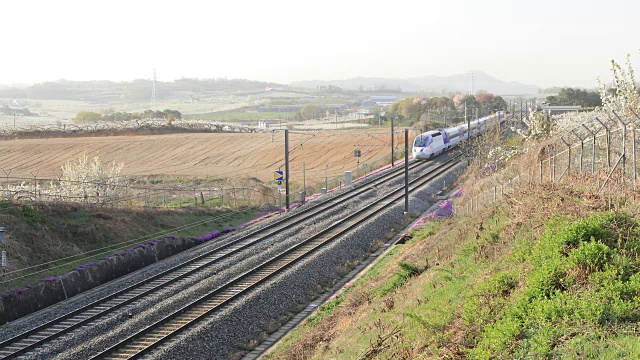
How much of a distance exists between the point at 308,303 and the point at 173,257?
9983 mm

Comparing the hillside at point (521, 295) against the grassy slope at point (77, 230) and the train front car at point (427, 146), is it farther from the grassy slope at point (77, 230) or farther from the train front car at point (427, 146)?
the train front car at point (427, 146)

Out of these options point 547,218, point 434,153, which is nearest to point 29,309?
point 547,218

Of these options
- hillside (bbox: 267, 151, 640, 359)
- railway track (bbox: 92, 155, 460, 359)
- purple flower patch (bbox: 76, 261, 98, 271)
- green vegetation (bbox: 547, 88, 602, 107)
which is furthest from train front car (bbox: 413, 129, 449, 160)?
green vegetation (bbox: 547, 88, 602, 107)

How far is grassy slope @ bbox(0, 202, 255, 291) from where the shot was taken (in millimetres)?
29656

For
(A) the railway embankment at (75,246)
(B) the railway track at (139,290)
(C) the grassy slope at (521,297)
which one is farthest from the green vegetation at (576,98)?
(C) the grassy slope at (521,297)

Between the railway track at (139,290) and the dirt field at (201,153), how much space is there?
105ft

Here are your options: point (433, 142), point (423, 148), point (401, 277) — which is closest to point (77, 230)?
point (401, 277)

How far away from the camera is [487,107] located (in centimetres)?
15775

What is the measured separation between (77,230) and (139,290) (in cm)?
857

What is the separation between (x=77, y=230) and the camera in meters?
33.5

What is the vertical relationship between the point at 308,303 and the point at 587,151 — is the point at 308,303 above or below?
below

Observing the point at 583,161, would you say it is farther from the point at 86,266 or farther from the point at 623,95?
the point at 86,266

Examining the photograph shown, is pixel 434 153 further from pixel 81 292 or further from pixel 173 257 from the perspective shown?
pixel 81 292

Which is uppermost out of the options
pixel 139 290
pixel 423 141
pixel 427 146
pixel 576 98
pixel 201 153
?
pixel 576 98
